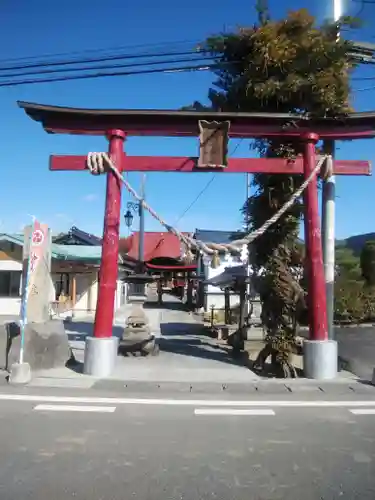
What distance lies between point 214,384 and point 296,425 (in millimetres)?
2745

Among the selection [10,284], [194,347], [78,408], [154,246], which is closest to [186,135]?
[78,408]

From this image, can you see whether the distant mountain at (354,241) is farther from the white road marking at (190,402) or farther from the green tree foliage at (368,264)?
the white road marking at (190,402)

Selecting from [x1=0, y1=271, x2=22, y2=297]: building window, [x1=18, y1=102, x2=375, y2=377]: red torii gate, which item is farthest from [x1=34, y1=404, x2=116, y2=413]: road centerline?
[x1=0, y1=271, x2=22, y2=297]: building window

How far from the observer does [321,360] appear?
8.81 metres

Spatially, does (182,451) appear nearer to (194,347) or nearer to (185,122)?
(185,122)

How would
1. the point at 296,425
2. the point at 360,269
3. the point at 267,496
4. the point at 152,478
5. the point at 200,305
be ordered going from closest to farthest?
the point at 267,496 < the point at 152,478 < the point at 296,425 < the point at 360,269 < the point at 200,305

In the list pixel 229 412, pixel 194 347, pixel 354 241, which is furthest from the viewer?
pixel 354 241

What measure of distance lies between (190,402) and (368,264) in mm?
19182

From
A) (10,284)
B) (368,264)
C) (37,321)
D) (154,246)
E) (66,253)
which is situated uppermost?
(154,246)

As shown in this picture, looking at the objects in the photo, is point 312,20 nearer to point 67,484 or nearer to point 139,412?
point 139,412

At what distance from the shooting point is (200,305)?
108 ft

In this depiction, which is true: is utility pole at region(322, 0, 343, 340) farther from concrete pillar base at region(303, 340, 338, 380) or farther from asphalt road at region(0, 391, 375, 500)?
asphalt road at region(0, 391, 375, 500)

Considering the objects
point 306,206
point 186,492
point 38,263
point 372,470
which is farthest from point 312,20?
point 186,492

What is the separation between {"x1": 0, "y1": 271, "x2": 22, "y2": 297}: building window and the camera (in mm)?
23734
